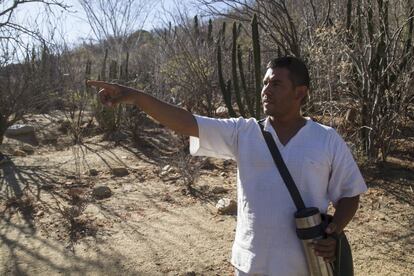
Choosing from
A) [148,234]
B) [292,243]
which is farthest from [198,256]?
[292,243]

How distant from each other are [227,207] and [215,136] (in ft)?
10.5

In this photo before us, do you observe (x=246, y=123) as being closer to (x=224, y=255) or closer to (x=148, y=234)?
(x=224, y=255)

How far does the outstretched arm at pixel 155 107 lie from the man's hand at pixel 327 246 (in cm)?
59

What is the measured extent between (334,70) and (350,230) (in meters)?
2.30

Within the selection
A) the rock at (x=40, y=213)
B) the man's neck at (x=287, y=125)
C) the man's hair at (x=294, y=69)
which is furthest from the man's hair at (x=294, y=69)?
the rock at (x=40, y=213)

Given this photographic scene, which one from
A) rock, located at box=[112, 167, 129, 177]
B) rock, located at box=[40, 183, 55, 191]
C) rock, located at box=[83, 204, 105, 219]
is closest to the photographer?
rock, located at box=[83, 204, 105, 219]

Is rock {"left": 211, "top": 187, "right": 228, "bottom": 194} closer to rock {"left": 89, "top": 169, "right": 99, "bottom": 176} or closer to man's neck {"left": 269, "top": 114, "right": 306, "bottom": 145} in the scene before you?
rock {"left": 89, "top": 169, "right": 99, "bottom": 176}

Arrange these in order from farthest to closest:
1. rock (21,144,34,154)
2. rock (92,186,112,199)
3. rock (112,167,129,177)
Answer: rock (21,144,34,154), rock (112,167,129,177), rock (92,186,112,199)

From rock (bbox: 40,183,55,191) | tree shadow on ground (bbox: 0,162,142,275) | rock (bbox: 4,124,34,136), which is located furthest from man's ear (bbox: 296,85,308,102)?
rock (bbox: 4,124,34,136)

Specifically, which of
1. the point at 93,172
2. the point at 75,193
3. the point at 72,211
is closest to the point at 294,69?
the point at 72,211

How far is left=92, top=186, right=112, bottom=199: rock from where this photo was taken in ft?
18.7

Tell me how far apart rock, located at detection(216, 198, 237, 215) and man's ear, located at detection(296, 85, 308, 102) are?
10.4 ft

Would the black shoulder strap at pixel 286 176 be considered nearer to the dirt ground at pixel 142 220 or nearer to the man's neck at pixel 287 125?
the man's neck at pixel 287 125

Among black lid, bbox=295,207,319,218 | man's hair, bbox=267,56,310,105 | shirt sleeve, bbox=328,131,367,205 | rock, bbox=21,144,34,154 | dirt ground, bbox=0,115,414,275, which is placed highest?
man's hair, bbox=267,56,310,105
